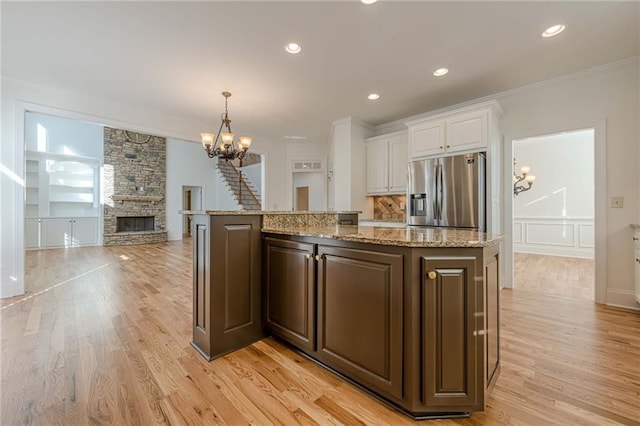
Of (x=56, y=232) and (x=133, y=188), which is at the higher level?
(x=133, y=188)

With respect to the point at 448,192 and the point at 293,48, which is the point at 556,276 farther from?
the point at 293,48

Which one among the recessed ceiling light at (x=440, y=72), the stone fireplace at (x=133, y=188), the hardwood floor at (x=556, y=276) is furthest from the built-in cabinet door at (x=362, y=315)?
the stone fireplace at (x=133, y=188)

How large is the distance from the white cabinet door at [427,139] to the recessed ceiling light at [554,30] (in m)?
1.35

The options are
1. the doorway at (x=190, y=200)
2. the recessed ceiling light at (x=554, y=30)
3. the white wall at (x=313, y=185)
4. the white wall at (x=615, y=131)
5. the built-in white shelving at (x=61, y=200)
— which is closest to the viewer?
the recessed ceiling light at (x=554, y=30)

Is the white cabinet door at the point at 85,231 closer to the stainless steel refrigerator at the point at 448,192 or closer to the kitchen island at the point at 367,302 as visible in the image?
the kitchen island at the point at 367,302

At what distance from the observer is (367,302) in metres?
1.52

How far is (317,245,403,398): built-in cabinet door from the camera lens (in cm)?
141

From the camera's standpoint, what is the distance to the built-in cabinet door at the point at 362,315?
1409 millimetres

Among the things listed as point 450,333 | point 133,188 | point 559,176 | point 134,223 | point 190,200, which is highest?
point 559,176

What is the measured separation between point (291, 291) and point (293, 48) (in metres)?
2.27

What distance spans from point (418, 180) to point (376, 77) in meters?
1.51

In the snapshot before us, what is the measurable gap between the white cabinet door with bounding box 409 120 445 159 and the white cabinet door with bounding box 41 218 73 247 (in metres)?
9.18

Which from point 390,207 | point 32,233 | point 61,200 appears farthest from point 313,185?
point 32,233

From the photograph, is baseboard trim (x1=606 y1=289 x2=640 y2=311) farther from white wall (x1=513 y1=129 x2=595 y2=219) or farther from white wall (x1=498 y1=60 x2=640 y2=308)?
white wall (x1=513 y1=129 x2=595 y2=219)
